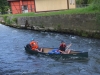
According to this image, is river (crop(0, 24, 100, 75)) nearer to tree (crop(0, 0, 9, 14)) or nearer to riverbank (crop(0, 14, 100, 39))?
riverbank (crop(0, 14, 100, 39))

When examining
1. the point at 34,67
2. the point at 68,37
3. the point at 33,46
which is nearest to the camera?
the point at 34,67

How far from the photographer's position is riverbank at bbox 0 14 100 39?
102 ft

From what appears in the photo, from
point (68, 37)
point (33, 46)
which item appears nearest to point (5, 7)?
point (68, 37)

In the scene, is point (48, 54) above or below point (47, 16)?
below

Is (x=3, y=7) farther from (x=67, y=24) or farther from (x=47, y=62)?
(x=47, y=62)

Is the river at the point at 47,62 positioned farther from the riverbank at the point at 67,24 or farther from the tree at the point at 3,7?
the tree at the point at 3,7

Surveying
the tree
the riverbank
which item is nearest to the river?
the riverbank

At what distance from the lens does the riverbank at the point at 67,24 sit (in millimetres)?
31150

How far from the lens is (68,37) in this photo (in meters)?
32.2

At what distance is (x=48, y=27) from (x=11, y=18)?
535 inches

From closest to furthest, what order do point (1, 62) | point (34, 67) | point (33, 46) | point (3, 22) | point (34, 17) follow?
point (34, 67) < point (1, 62) < point (33, 46) < point (34, 17) < point (3, 22)

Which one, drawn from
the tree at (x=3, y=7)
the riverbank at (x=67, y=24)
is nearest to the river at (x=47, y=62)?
the riverbank at (x=67, y=24)

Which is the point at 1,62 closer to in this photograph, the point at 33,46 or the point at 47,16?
the point at 33,46

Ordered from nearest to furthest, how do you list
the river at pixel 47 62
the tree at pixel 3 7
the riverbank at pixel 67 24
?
the river at pixel 47 62, the riverbank at pixel 67 24, the tree at pixel 3 7
